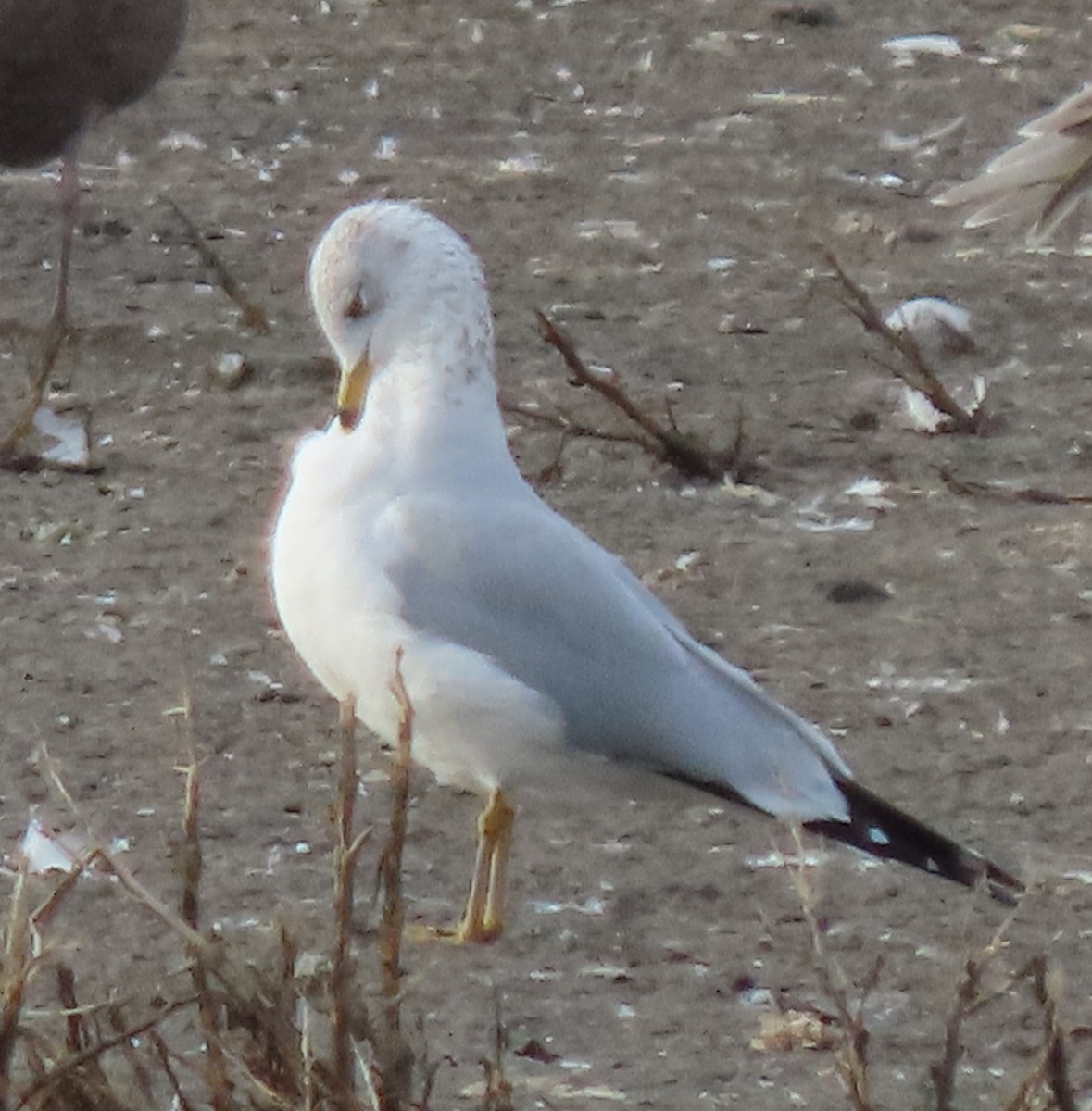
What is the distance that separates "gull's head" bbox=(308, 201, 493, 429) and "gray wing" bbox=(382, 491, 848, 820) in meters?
0.24

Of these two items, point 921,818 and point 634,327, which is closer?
point 921,818

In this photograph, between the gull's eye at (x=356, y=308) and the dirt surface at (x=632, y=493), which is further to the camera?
the gull's eye at (x=356, y=308)

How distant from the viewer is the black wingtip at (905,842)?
11.4 feet

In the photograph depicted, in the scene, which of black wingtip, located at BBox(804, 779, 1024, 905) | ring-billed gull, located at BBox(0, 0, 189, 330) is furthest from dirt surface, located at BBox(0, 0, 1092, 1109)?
ring-billed gull, located at BBox(0, 0, 189, 330)

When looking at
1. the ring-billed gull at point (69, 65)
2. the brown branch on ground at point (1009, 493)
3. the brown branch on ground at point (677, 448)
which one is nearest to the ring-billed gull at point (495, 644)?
the brown branch on ground at point (1009, 493)

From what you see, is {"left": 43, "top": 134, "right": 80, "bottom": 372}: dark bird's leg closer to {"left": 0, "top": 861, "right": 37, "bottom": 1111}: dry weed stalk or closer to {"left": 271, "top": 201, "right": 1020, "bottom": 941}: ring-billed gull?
{"left": 271, "top": 201, "right": 1020, "bottom": 941}: ring-billed gull

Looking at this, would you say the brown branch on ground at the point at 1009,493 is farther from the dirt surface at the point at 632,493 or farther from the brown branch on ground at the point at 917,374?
the brown branch on ground at the point at 917,374

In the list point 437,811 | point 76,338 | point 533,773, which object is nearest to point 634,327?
point 76,338

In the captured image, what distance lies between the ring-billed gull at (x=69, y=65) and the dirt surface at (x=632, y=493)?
31 cm

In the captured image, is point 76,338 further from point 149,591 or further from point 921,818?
point 921,818

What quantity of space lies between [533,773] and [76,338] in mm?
2704

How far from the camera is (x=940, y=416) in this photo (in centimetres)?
555

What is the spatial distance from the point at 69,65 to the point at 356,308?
9.02 feet

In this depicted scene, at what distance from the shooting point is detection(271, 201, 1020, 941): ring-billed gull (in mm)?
3543
